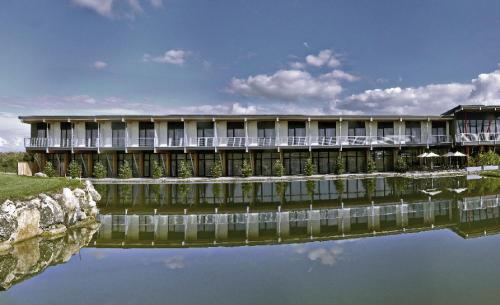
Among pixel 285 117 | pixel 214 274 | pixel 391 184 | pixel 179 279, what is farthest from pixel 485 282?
pixel 285 117

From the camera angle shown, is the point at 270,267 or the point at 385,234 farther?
the point at 385,234

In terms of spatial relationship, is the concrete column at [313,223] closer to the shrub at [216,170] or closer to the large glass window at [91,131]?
the shrub at [216,170]

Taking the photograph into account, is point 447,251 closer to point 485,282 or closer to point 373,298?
point 485,282

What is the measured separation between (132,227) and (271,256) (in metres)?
6.73

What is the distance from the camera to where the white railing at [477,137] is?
35.0m

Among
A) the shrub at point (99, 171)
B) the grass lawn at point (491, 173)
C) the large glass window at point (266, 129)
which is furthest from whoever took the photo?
the large glass window at point (266, 129)

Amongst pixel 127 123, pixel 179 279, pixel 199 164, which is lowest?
pixel 179 279

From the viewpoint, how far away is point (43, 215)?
42.9ft

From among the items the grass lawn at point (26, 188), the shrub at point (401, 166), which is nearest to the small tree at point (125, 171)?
the grass lawn at point (26, 188)

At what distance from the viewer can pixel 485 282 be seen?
26.1 ft

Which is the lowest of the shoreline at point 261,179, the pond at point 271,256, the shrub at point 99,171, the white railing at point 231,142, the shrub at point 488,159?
the pond at point 271,256

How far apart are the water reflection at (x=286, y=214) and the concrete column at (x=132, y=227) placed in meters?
0.04

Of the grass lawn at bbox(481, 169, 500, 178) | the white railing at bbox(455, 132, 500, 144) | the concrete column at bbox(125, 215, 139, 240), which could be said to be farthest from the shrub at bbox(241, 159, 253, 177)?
the white railing at bbox(455, 132, 500, 144)

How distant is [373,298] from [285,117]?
2665 cm
